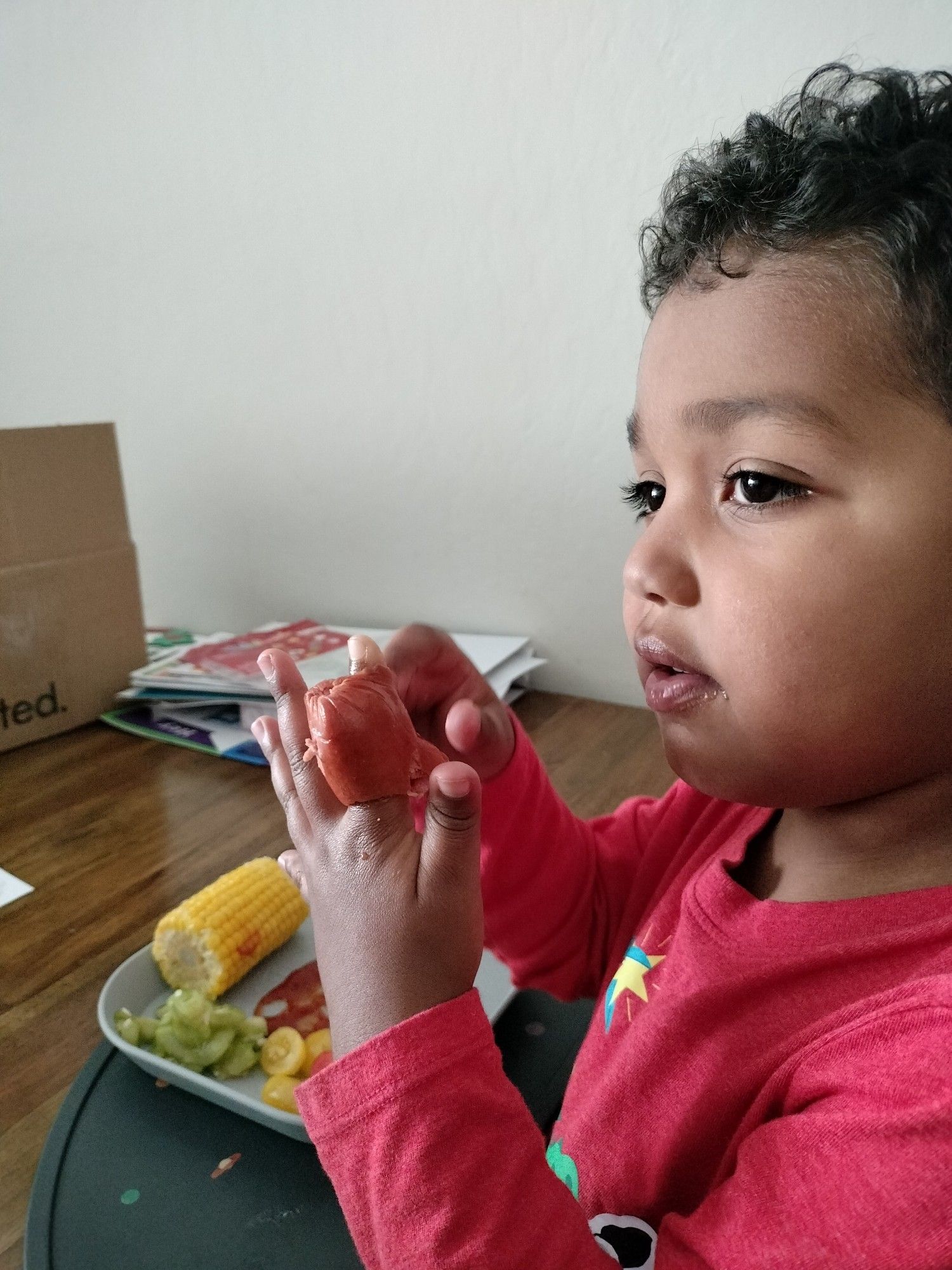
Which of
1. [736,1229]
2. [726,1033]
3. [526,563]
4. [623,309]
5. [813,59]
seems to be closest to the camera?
[736,1229]

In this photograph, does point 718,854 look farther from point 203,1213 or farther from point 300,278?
point 300,278

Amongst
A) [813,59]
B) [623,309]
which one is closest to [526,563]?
[623,309]

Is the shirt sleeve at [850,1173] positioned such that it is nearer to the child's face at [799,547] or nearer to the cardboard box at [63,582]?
the child's face at [799,547]

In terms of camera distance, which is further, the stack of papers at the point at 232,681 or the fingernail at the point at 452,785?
the stack of papers at the point at 232,681

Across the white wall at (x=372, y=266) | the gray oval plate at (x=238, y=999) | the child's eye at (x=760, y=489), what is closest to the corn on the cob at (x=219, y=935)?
the gray oval plate at (x=238, y=999)

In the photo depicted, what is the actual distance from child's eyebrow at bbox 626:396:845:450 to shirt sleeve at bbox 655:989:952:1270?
0.24 metres

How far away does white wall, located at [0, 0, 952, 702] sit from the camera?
95 centimetres

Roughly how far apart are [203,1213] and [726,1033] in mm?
284

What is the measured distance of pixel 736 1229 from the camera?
0.36 m

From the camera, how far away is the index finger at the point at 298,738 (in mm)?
452

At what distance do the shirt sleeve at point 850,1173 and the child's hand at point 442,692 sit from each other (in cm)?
30

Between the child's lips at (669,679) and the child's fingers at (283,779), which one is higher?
the child's lips at (669,679)

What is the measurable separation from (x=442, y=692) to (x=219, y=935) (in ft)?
0.74

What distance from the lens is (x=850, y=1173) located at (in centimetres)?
34
